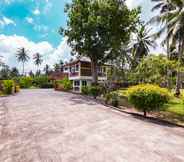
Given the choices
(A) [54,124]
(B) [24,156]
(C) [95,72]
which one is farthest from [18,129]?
(C) [95,72]

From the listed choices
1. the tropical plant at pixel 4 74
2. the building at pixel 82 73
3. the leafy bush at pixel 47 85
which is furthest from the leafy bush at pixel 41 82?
the building at pixel 82 73

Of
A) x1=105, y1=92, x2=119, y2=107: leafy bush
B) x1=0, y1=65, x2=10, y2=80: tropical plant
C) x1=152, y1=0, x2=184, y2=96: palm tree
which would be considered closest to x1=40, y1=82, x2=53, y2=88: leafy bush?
x1=0, y1=65, x2=10, y2=80: tropical plant

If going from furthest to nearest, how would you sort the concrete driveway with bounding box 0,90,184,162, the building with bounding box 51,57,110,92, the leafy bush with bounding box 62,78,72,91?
the leafy bush with bounding box 62,78,72,91 → the building with bounding box 51,57,110,92 → the concrete driveway with bounding box 0,90,184,162

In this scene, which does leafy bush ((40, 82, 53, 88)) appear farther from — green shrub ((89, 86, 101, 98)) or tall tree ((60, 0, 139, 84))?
green shrub ((89, 86, 101, 98))

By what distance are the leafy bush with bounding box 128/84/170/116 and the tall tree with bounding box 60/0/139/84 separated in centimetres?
1277

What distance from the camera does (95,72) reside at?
29.0 meters

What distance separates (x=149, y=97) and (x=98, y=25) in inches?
540

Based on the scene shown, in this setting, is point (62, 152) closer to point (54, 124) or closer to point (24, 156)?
point (24, 156)

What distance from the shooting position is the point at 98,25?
23.9 m

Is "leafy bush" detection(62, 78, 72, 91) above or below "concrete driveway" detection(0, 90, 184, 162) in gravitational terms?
above

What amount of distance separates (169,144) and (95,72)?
21.6 metres

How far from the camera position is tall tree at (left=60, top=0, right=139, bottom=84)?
2433cm

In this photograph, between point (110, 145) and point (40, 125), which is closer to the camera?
point (110, 145)

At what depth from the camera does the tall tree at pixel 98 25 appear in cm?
2433
